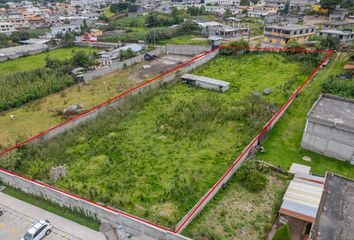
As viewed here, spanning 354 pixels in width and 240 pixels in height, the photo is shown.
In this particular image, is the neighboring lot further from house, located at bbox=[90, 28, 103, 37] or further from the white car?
house, located at bbox=[90, 28, 103, 37]

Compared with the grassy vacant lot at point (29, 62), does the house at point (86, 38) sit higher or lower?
higher

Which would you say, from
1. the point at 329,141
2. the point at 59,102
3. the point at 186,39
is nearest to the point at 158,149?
the point at 329,141

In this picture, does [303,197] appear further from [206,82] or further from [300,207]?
[206,82]

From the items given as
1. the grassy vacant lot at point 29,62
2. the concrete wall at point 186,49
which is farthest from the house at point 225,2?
the grassy vacant lot at point 29,62

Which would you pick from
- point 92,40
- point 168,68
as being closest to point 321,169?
point 168,68

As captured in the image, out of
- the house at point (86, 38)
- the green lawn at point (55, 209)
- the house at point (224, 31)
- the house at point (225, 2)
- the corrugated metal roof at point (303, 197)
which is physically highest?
the house at point (225, 2)

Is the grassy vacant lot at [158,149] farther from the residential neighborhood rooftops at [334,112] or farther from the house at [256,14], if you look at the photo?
the house at [256,14]
